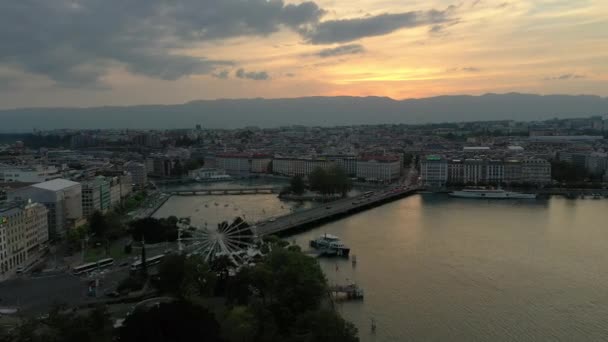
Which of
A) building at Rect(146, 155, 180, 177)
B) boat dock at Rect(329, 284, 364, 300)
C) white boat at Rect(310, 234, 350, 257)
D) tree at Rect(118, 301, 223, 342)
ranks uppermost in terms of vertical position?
building at Rect(146, 155, 180, 177)

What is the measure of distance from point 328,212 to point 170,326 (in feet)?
30.0

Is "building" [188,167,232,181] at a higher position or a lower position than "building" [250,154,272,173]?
lower

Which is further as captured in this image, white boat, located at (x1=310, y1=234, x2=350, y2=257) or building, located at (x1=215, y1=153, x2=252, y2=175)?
building, located at (x1=215, y1=153, x2=252, y2=175)

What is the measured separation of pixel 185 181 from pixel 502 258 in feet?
55.1

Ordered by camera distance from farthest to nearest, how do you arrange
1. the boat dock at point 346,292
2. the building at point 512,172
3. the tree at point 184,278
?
the building at point 512,172 → the boat dock at point 346,292 → the tree at point 184,278

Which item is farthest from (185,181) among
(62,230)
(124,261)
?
(124,261)

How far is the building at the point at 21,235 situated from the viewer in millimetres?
8164

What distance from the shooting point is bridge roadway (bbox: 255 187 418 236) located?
1195 centimetres

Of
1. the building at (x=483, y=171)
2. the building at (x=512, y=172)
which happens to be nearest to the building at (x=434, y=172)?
the building at (x=483, y=171)

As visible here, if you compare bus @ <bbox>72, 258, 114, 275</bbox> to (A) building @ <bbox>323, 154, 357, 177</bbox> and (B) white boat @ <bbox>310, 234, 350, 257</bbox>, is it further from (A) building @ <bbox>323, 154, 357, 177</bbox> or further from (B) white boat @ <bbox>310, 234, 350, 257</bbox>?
(A) building @ <bbox>323, 154, 357, 177</bbox>

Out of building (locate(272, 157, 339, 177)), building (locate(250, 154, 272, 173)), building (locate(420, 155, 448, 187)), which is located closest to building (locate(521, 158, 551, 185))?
building (locate(420, 155, 448, 187))

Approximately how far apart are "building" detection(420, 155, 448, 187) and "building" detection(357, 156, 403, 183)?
1.86 m

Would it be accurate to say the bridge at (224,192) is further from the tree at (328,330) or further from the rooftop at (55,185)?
the tree at (328,330)

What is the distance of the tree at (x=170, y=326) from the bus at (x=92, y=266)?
3354 mm
